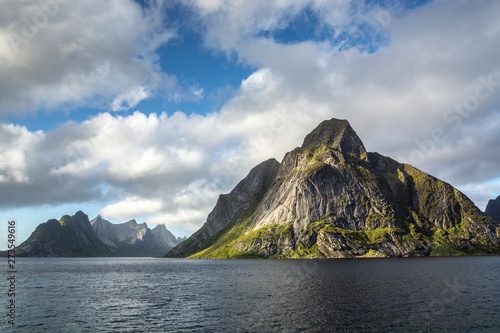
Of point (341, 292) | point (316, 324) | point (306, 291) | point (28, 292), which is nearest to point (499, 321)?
point (316, 324)

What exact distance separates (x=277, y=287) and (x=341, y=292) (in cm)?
2148

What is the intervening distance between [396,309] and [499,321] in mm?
17605

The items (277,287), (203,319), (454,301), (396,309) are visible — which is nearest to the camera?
(203,319)

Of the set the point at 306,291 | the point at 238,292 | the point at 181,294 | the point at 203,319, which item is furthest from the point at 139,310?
the point at 306,291

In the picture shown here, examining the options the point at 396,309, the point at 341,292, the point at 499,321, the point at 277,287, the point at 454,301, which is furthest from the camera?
the point at 277,287

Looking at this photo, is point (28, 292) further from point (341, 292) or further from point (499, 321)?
point (499, 321)

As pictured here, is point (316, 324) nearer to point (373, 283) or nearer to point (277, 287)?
point (277, 287)

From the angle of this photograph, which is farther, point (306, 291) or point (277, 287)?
point (277, 287)

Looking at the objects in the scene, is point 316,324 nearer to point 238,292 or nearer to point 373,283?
point 238,292

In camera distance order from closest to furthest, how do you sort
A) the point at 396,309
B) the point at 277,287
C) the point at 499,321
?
the point at 499,321, the point at 396,309, the point at 277,287

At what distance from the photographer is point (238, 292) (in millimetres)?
99125

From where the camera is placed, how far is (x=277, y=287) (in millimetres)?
108625

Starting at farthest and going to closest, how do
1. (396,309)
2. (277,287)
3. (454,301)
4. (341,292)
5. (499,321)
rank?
1. (277,287)
2. (341,292)
3. (454,301)
4. (396,309)
5. (499,321)

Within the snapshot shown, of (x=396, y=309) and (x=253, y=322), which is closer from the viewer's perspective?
(x=253, y=322)
